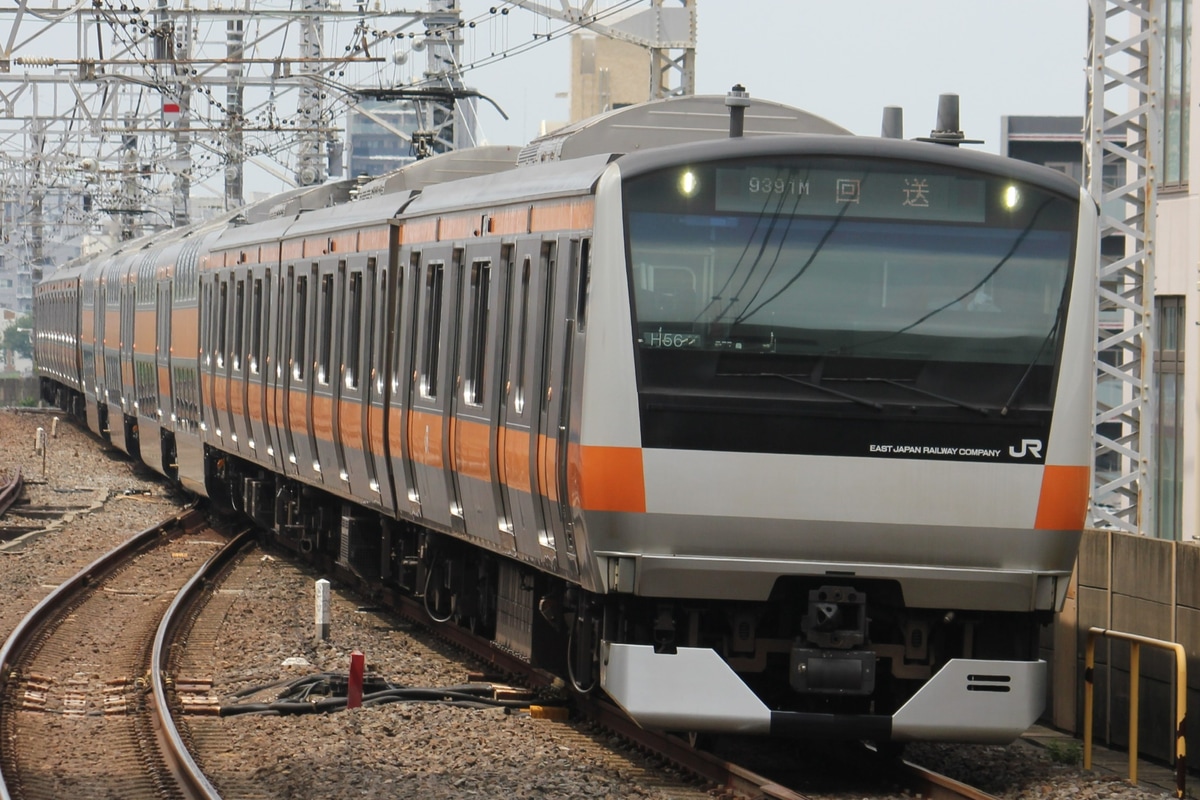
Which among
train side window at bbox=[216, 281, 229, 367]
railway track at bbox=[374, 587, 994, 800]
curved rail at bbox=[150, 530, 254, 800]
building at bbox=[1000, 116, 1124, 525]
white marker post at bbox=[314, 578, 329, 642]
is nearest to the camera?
railway track at bbox=[374, 587, 994, 800]

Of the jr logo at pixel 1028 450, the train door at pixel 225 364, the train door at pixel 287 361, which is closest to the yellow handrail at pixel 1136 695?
the jr logo at pixel 1028 450

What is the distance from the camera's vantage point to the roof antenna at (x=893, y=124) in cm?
1044

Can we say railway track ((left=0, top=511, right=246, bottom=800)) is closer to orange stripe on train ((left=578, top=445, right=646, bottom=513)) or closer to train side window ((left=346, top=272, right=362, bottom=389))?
orange stripe on train ((left=578, top=445, right=646, bottom=513))

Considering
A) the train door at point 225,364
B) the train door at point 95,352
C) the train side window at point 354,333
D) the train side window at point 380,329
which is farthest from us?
the train door at point 95,352

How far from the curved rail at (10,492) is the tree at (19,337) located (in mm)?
106020

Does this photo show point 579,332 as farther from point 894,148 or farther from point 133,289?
point 133,289

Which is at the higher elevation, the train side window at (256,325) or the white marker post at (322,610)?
the train side window at (256,325)

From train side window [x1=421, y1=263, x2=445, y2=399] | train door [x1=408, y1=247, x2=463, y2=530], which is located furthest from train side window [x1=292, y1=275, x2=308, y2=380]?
train side window [x1=421, y1=263, x2=445, y2=399]

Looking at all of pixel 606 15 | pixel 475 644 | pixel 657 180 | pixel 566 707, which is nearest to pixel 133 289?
pixel 606 15

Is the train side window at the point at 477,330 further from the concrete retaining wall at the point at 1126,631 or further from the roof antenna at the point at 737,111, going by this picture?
the concrete retaining wall at the point at 1126,631

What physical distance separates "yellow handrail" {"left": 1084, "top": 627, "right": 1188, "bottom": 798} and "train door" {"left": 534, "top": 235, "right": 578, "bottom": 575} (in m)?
2.65

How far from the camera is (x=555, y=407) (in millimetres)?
9844

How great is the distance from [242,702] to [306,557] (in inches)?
312

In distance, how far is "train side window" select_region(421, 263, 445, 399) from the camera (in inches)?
492
